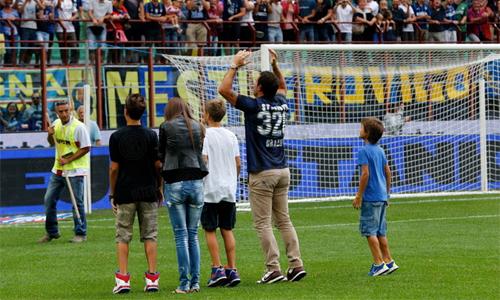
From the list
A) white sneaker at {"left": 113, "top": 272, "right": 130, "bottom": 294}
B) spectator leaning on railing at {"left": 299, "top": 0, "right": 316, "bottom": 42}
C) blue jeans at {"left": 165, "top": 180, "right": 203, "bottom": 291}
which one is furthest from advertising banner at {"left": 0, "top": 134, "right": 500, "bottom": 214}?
white sneaker at {"left": 113, "top": 272, "right": 130, "bottom": 294}

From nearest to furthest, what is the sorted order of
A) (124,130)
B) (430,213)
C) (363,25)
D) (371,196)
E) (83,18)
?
(124,130) < (371,196) < (430,213) < (83,18) < (363,25)

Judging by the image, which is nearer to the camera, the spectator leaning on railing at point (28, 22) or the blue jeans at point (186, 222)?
the blue jeans at point (186, 222)

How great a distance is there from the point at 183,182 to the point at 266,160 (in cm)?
100

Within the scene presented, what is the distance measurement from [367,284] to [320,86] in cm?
1223

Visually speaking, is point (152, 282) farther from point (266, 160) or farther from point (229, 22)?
point (229, 22)

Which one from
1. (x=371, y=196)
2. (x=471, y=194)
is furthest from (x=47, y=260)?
(x=471, y=194)

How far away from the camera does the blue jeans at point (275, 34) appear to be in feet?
102

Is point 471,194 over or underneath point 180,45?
underneath

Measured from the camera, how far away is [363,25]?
107 feet

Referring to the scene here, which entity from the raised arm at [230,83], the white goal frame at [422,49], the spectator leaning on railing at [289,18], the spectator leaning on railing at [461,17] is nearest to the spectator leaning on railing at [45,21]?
the spectator leaning on railing at [289,18]

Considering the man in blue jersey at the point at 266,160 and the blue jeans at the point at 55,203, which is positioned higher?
the man in blue jersey at the point at 266,160

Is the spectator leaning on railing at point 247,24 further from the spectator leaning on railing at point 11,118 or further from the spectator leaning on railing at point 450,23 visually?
the spectator leaning on railing at point 11,118

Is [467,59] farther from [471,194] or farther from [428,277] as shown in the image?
[428,277]

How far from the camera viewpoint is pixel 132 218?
12469mm
